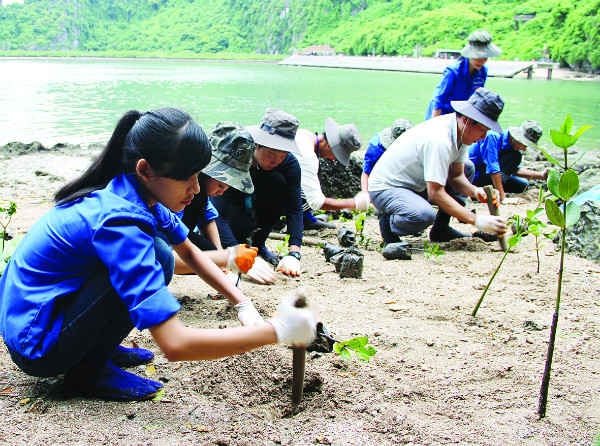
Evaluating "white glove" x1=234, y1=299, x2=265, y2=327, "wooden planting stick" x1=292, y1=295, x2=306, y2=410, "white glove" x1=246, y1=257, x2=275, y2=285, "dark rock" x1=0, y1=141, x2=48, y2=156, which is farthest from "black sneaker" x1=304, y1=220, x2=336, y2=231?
"dark rock" x1=0, y1=141, x2=48, y2=156

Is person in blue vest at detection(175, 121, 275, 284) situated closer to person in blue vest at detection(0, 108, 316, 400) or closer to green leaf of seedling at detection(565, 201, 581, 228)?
person in blue vest at detection(0, 108, 316, 400)

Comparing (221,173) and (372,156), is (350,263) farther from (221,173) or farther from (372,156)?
(372,156)

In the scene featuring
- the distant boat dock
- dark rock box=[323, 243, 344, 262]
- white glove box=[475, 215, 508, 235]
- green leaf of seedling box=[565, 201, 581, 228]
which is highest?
green leaf of seedling box=[565, 201, 581, 228]

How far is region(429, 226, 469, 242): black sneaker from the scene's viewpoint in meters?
4.61

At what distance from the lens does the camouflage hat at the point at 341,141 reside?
4.18m

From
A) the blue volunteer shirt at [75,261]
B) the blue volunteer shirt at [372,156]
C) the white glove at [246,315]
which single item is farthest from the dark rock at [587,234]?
the blue volunteer shirt at [75,261]

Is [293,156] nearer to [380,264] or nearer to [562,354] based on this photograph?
[380,264]

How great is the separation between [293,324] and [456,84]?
429 centimetres

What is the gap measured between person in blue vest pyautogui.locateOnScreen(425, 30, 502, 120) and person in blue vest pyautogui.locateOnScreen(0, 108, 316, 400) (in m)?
4.02

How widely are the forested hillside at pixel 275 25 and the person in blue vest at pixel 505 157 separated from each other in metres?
45.6

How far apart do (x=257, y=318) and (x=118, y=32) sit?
127325 millimetres

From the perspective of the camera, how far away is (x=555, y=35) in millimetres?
50781

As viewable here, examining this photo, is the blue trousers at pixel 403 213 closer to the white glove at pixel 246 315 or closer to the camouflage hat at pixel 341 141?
the camouflage hat at pixel 341 141

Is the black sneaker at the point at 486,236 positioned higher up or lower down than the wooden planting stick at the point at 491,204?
lower down
